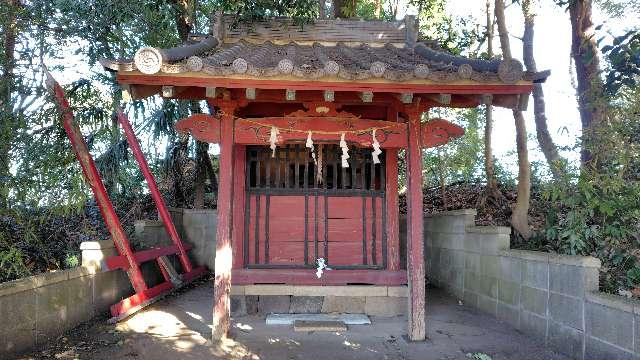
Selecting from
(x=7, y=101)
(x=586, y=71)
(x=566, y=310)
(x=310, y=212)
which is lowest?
(x=566, y=310)

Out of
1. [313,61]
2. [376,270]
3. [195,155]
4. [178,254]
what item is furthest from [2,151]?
[195,155]

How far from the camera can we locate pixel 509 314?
6.28 metres

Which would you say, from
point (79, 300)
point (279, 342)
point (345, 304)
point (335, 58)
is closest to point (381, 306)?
point (345, 304)

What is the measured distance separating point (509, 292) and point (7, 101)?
700 cm

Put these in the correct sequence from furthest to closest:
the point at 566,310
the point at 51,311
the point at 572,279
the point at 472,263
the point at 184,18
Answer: the point at 184,18 < the point at 472,263 < the point at 51,311 < the point at 566,310 < the point at 572,279

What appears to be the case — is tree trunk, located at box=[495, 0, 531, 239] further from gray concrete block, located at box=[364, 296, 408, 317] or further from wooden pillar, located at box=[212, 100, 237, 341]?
wooden pillar, located at box=[212, 100, 237, 341]

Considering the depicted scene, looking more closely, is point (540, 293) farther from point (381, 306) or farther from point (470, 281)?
point (381, 306)

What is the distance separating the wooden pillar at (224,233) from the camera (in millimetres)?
5520

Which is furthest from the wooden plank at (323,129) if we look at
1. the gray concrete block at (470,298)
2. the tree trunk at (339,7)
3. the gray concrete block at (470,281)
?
the tree trunk at (339,7)

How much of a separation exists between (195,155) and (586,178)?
8.68m

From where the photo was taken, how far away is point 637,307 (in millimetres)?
4008

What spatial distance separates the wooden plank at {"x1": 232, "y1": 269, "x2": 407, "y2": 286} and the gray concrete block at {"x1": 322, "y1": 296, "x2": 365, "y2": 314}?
9.7 inches

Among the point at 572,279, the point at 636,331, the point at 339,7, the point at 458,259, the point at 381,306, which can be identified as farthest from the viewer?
the point at 339,7

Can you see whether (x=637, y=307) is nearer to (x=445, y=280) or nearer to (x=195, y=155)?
(x=445, y=280)
